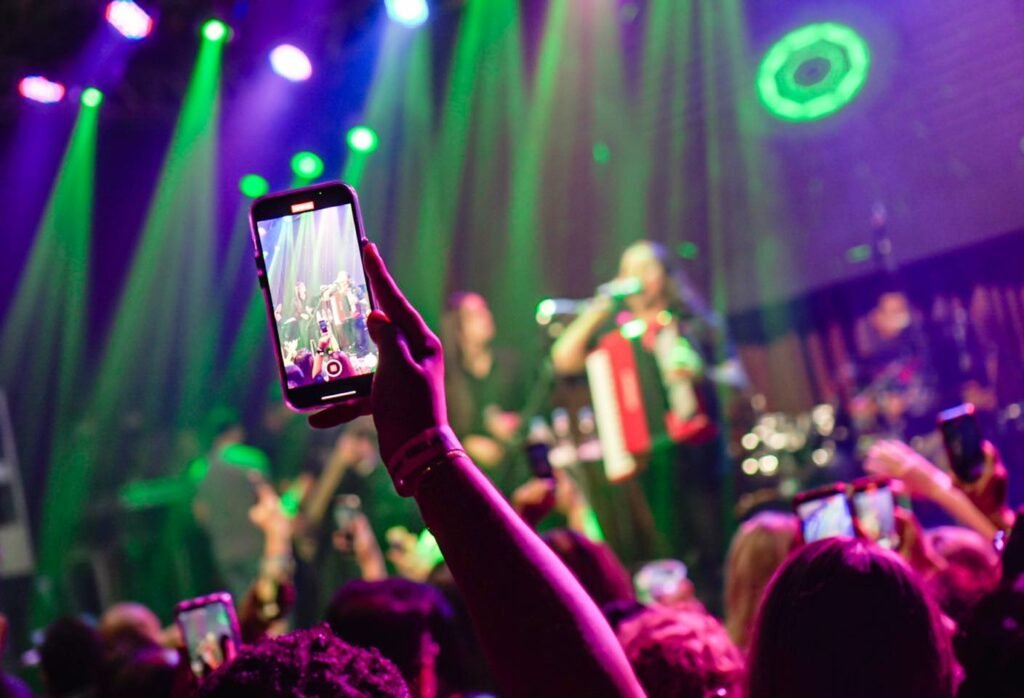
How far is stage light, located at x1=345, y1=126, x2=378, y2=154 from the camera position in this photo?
8.34 m

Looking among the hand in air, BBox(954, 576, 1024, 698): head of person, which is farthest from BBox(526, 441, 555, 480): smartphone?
the hand in air

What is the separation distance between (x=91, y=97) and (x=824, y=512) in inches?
265

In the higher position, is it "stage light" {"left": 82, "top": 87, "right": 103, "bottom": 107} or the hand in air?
"stage light" {"left": 82, "top": 87, "right": 103, "bottom": 107}

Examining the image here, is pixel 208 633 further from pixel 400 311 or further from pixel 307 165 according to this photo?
pixel 307 165

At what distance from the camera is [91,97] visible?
7551 millimetres

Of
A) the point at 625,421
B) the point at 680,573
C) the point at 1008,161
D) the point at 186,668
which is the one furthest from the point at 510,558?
the point at 1008,161

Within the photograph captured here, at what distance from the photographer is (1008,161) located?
6230 millimetres

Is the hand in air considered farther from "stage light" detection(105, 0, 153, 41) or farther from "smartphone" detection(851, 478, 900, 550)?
"stage light" detection(105, 0, 153, 41)

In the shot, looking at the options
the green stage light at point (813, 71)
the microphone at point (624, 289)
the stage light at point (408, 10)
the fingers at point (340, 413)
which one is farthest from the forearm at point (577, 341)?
the fingers at point (340, 413)

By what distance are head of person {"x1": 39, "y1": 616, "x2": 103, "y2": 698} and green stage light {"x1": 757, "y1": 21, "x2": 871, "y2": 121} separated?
566 cm

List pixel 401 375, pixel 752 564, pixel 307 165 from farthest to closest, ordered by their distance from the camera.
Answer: pixel 307 165 < pixel 752 564 < pixel 401 375

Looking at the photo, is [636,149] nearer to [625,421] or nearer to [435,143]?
[435,143]

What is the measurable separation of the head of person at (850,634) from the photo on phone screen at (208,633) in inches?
48.6

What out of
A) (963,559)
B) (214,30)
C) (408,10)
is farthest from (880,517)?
(214,30)
